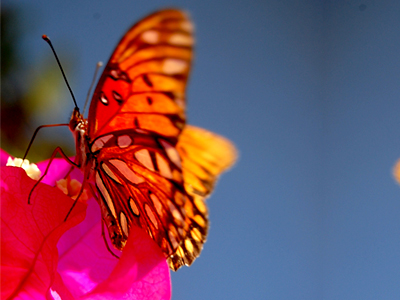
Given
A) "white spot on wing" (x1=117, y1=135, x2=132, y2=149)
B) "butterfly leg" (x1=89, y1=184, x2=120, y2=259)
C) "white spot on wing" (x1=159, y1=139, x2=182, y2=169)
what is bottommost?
"butterfly leg" (x1=89, y1=184, x2=120, y2=259)

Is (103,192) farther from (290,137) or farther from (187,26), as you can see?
(290,137)

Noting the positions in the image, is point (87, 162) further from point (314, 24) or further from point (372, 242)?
point (314, 24)

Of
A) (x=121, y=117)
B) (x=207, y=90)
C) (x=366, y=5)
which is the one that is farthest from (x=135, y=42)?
(x=366, y=5)

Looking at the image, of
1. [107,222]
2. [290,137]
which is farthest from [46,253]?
[290,137]

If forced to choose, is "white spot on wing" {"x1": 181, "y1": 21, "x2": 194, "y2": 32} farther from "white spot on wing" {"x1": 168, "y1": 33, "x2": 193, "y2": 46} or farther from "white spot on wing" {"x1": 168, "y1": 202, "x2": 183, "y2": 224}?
"white spot on wing" {"x1": 168, "y1": 202, "x2": 183, "y2": 224}

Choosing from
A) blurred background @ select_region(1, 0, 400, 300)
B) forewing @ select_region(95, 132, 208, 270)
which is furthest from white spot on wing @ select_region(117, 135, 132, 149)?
blurred background @ select_region(1, 0, 400, 300)

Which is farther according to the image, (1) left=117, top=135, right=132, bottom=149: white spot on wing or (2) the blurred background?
(2) the blurred background

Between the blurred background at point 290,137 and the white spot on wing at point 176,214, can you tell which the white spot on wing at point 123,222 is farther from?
the blurred background at point 290,137
